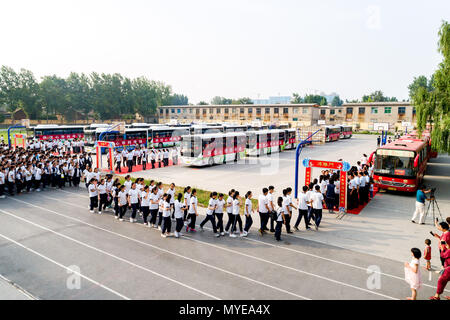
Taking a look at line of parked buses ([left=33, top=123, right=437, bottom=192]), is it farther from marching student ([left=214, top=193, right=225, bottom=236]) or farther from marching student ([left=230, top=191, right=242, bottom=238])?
marching student ([left=214, top=193, right=225, bottom=236])

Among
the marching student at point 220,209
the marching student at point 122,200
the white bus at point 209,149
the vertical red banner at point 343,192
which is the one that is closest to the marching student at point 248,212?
the marching student at point 220,209

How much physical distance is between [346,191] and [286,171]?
9391 mm

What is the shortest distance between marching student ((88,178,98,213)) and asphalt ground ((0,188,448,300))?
147cm

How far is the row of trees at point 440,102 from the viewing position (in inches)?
585

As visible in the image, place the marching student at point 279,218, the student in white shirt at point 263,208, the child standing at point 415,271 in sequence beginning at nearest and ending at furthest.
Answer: the child standing at point 415,271 < the marching student at point 279,218 < the student in white shirt at point 263,208

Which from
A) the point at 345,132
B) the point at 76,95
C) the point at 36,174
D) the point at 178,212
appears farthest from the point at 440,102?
the point at 76,95

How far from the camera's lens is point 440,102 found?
1561 cm

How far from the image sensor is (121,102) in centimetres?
7138

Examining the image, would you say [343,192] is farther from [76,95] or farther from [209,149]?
[76,95]

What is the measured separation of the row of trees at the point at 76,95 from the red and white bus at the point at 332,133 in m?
45.3

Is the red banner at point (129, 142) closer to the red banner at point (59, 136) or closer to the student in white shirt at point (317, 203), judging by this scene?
the red banner at point (59, 136)

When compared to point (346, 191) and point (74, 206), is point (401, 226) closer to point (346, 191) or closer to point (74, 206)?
point (346, 191)

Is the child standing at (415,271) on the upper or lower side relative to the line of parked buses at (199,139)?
lower
